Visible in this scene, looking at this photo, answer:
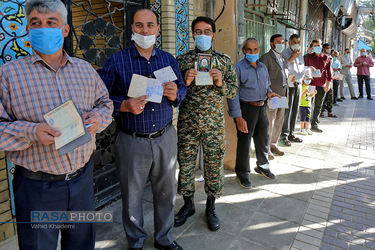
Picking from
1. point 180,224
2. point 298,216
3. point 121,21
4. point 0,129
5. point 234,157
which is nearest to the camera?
point 0,129

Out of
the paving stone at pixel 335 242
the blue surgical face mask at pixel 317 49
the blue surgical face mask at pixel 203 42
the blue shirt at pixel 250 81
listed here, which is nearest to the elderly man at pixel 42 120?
the blue surgical face mask at pixel 203 42

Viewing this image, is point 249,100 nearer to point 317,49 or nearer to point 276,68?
point 276,68

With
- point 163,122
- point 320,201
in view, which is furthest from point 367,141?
point 163,122

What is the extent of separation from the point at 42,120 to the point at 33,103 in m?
0.11

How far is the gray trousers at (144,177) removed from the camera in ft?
7.73

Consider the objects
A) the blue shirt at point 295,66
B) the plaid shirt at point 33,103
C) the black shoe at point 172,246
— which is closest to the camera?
the plaid shirt at point 33,103

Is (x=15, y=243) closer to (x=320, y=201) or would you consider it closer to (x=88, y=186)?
(x=88, y=186)

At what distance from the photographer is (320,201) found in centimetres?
363

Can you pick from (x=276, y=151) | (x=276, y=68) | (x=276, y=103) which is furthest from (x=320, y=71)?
(x=276, y=103)

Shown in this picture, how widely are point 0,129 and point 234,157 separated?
351 centimetres

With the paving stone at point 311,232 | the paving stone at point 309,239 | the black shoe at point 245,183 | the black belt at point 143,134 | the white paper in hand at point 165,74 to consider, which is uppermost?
the white paper in hand at point 165,74

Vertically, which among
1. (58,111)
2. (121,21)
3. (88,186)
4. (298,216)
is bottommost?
(298,216)

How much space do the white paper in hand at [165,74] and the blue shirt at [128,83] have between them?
76 mm

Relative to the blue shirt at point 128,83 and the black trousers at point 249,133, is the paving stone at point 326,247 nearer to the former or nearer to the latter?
the black trousers at point 249,133
